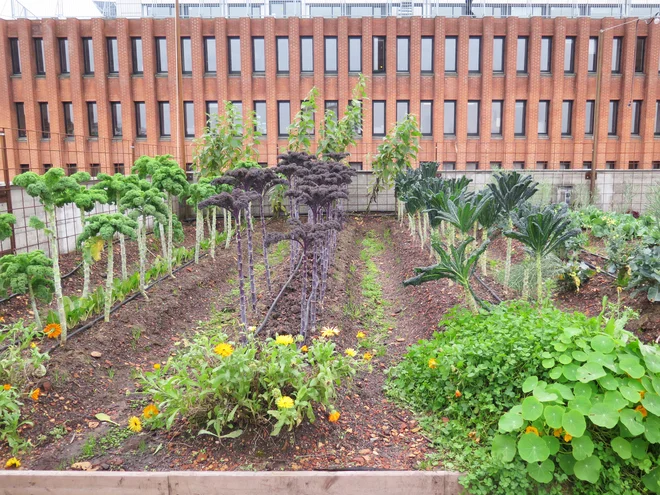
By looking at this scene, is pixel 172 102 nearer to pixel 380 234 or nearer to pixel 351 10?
pixel 351 10

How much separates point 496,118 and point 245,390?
26841 millimetres

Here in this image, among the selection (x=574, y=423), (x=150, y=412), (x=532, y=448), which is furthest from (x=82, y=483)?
(x=574, y=423)

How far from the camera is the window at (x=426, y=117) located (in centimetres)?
2734

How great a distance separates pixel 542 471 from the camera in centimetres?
292

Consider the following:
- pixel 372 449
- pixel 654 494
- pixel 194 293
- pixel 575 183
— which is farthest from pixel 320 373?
pixel 575 183

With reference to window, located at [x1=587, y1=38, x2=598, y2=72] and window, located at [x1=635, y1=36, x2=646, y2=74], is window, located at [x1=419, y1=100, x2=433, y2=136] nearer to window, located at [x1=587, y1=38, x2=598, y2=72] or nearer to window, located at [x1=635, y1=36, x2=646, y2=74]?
window, located at [x1=587, y1=38, x2=598, y2=72]

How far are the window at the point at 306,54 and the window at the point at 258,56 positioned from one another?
6.22 feet

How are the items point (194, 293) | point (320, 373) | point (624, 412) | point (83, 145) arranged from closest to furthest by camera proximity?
point (624, 412)
point (320, 373)
point (194, 293)
point (83, 145)

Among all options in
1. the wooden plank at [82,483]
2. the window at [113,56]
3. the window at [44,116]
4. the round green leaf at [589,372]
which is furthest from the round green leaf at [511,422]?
the window at [44,116]

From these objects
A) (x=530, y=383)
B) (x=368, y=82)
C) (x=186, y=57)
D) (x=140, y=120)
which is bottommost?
(x=530, y=383)

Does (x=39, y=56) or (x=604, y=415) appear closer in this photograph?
(x=604, y=415)

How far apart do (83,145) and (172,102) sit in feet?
15.6

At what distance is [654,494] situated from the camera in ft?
9.84

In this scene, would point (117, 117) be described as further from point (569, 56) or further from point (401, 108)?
point (569, 56)
